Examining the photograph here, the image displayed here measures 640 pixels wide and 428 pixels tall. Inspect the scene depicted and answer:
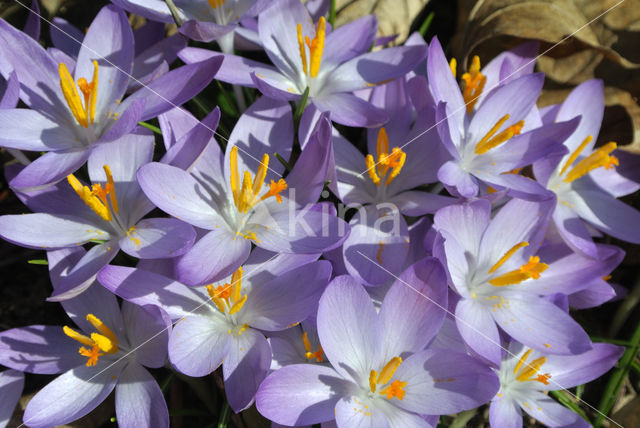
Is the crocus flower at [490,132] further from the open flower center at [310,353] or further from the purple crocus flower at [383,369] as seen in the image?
the open flower center at [310,353]

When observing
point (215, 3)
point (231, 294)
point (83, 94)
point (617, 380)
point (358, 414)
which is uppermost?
point (215, 3)

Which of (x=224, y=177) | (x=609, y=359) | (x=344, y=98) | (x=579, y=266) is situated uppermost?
(x=344, y=98)

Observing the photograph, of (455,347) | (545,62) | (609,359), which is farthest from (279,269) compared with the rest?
(545,62)

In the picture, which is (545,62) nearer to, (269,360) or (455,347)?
(455,347)

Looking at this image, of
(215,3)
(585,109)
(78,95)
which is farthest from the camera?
Result: (585,109)

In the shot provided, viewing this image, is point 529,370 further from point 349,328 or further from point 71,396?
point 71,396

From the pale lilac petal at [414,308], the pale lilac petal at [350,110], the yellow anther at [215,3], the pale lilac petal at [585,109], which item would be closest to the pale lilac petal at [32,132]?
the yellow anther at [215,3]

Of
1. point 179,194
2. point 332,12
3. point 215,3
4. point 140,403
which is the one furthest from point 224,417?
point 332,12
